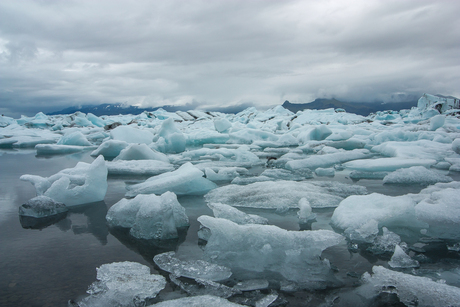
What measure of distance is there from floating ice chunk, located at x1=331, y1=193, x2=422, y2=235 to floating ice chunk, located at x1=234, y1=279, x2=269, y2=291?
41.1 inches

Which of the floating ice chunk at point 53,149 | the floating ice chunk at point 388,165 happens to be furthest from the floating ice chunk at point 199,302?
the floating ice chunk at point 53,149

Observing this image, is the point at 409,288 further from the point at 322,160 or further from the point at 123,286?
the point at 322,160

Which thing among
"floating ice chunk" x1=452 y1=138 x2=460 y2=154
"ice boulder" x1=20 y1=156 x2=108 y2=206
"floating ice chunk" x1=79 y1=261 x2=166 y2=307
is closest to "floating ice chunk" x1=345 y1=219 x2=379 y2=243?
"floating ice chunk" x1=79 y1=261 x2=166 y2=307

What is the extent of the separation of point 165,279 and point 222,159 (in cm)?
563

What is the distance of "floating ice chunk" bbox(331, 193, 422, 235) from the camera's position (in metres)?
2.63

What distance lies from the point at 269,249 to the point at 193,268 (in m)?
0.50

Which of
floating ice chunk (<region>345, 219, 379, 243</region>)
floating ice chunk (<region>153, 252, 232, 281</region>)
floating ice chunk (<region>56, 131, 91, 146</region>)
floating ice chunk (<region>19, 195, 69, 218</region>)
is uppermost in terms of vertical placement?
floating ice chunk (<region>56, 131, 91, 146</region>)

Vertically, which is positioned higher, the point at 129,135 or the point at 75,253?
the point at 129,135

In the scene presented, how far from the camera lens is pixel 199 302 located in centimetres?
158

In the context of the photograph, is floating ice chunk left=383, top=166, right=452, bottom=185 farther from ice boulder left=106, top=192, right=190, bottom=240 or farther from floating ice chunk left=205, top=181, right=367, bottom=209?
ice boulder left=106, top=192, right=190, bottom=240

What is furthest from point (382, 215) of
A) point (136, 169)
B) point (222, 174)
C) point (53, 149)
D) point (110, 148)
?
point (53, 149)

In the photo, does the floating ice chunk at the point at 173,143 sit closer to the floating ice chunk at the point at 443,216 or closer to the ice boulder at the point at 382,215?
the ice boulder at the point at 382,215

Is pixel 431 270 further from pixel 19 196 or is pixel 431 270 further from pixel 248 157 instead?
pixel 248 157

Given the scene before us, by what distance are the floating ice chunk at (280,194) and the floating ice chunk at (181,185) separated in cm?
23
